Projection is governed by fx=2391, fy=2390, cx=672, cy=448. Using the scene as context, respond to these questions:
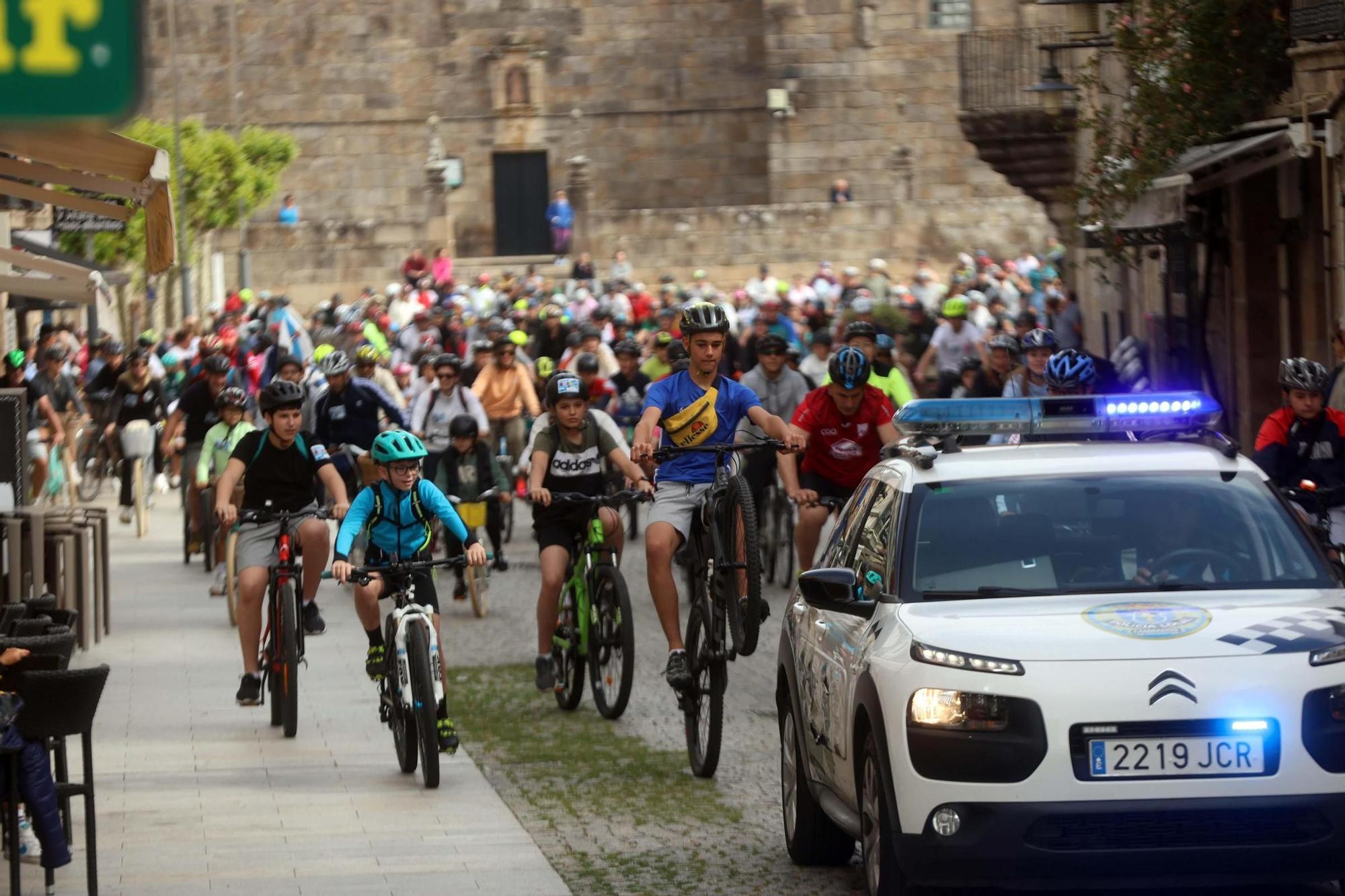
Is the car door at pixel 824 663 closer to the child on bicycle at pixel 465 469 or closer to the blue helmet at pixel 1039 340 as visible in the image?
the blue helmet at pixel 1039 340

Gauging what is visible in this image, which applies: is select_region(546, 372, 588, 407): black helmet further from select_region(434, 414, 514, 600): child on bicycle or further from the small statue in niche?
the small statue in niche

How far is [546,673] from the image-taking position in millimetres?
12008

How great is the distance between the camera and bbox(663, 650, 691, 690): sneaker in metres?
10.0

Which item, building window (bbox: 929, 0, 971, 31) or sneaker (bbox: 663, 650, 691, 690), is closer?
sneaker (bbox: 663, 650, 691, 690)

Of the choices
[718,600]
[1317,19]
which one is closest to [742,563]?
[718,600]

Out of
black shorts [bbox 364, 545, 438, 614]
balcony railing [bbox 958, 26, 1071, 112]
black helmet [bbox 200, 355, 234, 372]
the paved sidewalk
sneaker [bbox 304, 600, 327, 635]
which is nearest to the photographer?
the paved sidewalk

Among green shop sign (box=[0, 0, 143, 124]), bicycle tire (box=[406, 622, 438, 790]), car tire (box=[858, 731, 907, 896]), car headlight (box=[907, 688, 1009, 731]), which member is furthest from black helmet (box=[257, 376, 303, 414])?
green shop sign (box=[0, 0, 143, 124])

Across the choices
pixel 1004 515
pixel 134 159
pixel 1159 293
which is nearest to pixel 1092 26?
pixel 1159 293

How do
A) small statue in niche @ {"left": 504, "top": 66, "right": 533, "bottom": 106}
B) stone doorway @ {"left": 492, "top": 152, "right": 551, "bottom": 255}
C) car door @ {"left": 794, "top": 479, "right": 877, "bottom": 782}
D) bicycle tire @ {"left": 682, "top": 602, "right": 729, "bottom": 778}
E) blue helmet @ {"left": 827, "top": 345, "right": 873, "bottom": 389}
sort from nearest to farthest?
1. car door @ {"left": 794, "top": 479, "right": 877, "bottom": 782}
2. bicycle tire @ {"left": 682, "top": 602, "right": 729, "bottom": 778}
3. blue helmet @ {"left": 827, "top": 345, "right": 873, "bottom": 389}
4. stone doorway @ {"left": 492, "top": 152, "right": 551, "bottom": 255}
5. small statue in niche @ {"left": 504, "top": 66, "right": 533, "bottom": 106}

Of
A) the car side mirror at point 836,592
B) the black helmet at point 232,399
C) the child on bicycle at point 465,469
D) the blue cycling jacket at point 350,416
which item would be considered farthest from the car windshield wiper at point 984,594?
the blue cycling jacket at point 350,416

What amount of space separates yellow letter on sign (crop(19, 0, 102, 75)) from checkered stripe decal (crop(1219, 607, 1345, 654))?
169 inches

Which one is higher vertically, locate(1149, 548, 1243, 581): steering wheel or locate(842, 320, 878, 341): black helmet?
locate(842, 320, 878, 341): black helmet

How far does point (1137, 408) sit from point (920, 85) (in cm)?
5317

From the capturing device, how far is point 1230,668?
6.34 m
